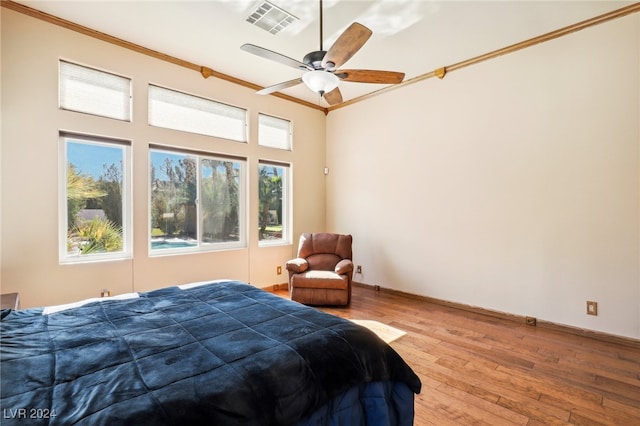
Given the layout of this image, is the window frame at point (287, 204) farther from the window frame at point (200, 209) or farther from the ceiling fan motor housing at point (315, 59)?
the ceiling fan motor housing at point (315, 59)

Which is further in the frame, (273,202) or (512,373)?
(273,202)

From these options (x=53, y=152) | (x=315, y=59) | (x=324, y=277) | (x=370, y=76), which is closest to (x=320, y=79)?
(x=315, y=59)

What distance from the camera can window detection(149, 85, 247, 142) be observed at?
3.78 m

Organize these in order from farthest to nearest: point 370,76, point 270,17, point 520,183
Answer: point 520,183
point 270,17
point 370,76

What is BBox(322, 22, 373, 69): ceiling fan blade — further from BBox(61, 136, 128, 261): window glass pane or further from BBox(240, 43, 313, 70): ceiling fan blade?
BBox(61, 136, 128, 261): window glass pane

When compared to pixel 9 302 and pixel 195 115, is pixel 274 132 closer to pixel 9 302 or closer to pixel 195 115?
pixel 195 115

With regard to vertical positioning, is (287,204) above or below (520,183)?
below

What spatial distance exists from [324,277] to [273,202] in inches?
64.3

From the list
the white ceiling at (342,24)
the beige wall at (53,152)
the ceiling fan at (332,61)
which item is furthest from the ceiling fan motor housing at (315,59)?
the beige wall at (53,152)

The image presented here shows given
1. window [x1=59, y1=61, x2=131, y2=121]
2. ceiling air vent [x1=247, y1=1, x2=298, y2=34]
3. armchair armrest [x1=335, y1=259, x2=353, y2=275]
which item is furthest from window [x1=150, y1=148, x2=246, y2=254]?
ceiling air vent [x1=247, y1=1, x2=298, y2=34]

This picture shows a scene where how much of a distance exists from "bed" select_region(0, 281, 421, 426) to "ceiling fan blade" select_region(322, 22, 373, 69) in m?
1.80

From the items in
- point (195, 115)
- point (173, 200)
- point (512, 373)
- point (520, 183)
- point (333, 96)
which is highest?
point (195, 115)

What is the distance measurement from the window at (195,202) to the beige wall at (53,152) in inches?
7.2

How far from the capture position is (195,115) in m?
4.07
